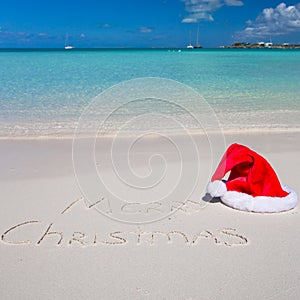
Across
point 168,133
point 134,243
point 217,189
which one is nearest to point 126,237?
point 134,243

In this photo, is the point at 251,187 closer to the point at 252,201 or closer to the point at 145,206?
the point at 252,201

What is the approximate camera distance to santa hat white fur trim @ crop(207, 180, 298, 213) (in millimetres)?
4000

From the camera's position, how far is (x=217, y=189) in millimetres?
4129

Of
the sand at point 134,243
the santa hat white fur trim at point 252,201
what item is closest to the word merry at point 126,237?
the sand at point 134,243

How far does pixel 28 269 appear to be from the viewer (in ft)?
9.92

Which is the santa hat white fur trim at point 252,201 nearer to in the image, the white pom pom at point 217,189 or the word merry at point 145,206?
the white pom pom at point 217,189

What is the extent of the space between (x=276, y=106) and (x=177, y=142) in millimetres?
5663

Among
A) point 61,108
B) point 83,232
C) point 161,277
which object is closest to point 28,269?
point 83,232

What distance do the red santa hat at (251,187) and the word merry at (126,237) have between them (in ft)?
1.60

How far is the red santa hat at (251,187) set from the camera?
4.02m

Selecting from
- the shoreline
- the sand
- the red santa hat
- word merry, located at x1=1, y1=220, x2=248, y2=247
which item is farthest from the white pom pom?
the shoreline

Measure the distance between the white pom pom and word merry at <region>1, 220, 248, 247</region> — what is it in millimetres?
533

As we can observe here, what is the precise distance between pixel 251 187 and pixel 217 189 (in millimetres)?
342

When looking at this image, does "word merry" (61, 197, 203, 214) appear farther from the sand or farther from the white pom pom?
the white pom pom
